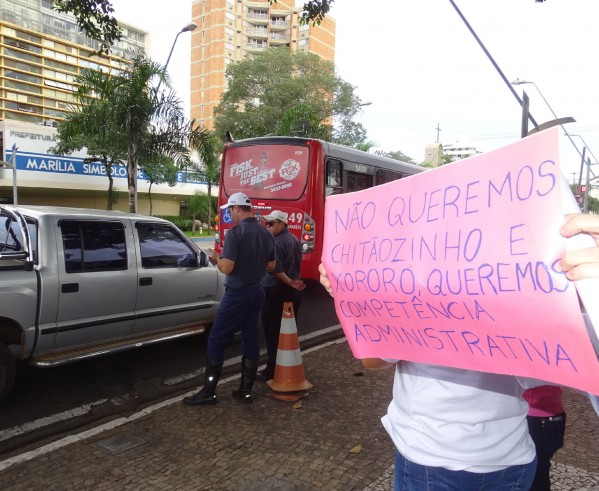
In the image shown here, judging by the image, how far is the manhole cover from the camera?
140 inches

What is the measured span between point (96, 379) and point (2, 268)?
1554mm

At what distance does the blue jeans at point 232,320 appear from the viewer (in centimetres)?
436

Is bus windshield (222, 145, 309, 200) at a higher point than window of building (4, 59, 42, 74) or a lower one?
lower

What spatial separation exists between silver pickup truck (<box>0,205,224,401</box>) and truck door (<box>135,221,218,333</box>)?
1cm

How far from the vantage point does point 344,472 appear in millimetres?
3246

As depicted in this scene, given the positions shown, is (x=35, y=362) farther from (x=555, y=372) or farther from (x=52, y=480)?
(x=555, y=372)

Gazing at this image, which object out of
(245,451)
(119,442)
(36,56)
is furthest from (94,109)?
(36,56)

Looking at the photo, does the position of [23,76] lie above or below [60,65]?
below

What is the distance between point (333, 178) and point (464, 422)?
30.7 ft

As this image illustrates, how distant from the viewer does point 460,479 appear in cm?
147

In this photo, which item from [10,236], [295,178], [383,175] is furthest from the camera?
[383,175]

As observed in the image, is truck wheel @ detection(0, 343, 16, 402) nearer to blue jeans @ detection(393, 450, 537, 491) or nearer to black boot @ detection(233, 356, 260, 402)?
black boot @ detection(233, 356, 260, 402)

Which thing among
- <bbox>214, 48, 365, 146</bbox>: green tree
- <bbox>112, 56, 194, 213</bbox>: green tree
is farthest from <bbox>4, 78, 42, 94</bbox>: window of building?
<bbox>112, 56, 194, 213</bbox>: green tree

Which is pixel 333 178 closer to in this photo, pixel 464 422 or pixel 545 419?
pixel 545 419
